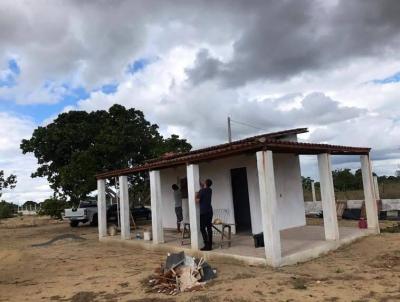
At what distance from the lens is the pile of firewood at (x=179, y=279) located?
783 centimetres

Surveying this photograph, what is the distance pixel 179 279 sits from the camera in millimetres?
7992

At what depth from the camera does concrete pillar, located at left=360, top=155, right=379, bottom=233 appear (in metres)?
12.9

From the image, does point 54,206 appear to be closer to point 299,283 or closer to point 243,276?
point 243,276

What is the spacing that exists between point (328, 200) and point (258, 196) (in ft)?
7.97

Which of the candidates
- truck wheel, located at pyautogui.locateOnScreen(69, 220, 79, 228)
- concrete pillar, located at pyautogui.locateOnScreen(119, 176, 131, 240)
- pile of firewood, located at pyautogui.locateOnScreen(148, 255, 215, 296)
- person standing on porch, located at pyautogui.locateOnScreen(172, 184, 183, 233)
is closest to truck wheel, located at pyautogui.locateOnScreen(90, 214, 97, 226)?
truck wheel, located at pyautogui.locateOnScreen(69, 220, 79, 228)

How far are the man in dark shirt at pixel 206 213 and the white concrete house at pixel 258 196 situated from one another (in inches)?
12.1

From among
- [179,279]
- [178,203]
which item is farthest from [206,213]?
[178,203]

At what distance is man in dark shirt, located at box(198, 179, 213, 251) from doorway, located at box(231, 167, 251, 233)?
3.26m

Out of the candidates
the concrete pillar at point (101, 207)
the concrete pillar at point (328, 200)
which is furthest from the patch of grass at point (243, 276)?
the concrete pillar at point (101, 207)

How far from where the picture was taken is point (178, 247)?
11828 millimetres

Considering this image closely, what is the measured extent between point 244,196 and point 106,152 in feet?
32.8

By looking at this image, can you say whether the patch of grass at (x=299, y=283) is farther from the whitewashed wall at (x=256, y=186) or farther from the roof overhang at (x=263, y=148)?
the whitewashed wall at (x=256, y=186)

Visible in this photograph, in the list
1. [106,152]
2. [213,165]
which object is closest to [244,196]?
[213,165]

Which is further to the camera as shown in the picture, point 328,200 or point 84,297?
point 328,200
